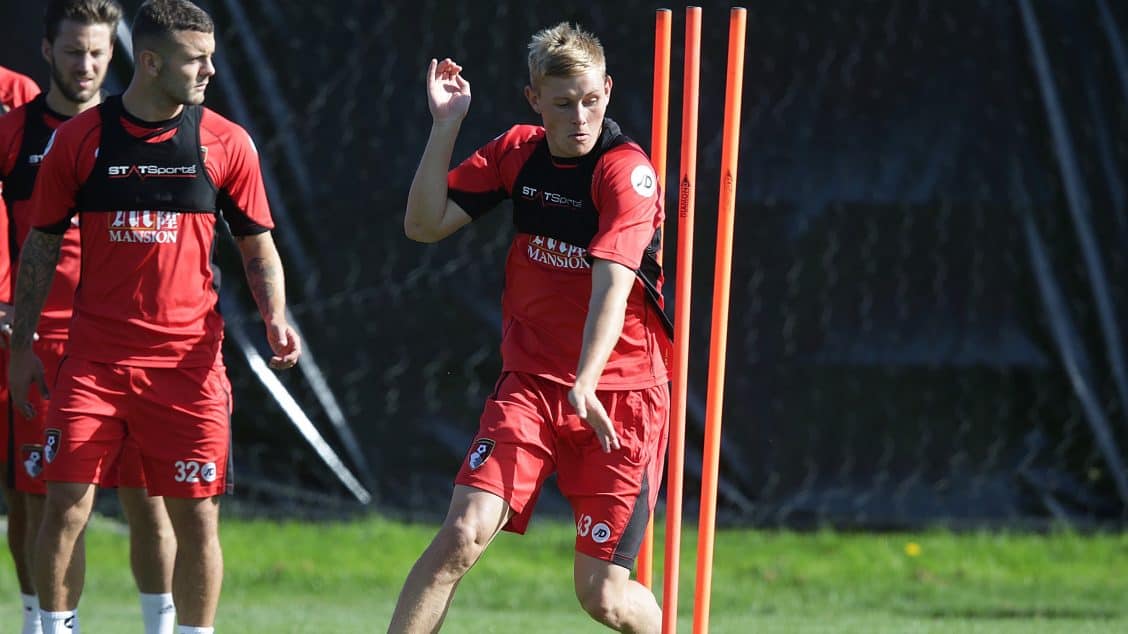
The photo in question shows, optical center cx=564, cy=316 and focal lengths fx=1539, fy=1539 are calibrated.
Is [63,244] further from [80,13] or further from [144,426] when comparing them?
[144,426]

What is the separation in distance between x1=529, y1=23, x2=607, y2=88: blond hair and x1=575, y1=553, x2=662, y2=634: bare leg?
1.23 metres

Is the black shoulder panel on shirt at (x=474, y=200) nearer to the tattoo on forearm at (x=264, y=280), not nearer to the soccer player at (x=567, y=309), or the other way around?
the soccer player at (x=567, y=309)

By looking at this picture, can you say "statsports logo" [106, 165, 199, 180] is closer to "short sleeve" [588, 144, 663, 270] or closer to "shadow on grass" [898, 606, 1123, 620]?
"short sleeve" [588, 144, 663, 270]

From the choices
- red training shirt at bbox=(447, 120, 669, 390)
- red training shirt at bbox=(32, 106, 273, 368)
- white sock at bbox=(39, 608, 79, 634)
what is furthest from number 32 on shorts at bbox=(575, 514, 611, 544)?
white sock at bbox=(39, 608, 79, 634)

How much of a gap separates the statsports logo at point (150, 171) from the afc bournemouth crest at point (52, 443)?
724mm

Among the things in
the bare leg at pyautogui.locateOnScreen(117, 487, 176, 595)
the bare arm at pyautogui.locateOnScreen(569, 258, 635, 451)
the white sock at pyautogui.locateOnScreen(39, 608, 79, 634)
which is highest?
the bare arm at pyautogui.locateOnScreen(569, 258, 635, 451)

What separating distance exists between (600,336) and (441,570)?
26.8 inches

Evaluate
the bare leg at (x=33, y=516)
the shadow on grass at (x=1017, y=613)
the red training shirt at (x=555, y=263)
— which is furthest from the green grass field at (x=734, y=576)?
the red training shirt at (x=555, y=263)

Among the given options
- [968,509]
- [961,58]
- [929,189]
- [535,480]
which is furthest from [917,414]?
[535,480]

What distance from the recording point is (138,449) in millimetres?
4449

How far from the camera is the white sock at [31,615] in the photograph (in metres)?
4.82

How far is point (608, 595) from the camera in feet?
12.9

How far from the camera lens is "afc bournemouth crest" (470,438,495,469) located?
3836mm

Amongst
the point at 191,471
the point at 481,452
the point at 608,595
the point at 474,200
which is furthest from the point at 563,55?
the point at 191,471
